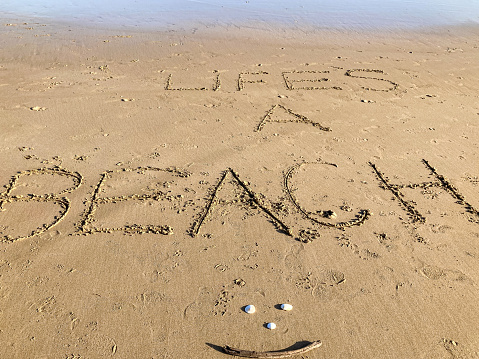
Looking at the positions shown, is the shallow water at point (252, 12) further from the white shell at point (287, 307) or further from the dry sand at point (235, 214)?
the white shell at point (287, 307)

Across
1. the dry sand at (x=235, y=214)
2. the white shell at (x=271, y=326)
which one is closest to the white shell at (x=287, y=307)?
the dry sand at (x=235, y=214)

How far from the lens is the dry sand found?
3104 mm

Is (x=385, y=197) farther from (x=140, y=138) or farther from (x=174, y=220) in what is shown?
(x=140, y=138)

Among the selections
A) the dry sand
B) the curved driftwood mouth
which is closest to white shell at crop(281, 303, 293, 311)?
the dry sand

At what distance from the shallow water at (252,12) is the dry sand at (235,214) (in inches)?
247

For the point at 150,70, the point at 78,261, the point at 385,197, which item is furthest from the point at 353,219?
the point at 150,70

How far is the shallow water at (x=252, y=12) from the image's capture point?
45.2 ft

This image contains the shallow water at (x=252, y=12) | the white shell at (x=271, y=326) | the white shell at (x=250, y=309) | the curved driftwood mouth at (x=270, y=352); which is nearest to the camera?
the curved driftwood mouth at (x=270, y=352)

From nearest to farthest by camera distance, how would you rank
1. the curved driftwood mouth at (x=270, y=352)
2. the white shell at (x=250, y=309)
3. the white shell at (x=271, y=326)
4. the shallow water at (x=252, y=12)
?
the curved driftwood mouth at (x=270, y=352), the white shell at (x=271, y=326), the white shell at (x=250, y=309), the shallow water at (x=252, y=12)

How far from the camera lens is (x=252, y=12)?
51.0 feet

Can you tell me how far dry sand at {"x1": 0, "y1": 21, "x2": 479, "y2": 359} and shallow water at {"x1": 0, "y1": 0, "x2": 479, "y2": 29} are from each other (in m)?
6.28

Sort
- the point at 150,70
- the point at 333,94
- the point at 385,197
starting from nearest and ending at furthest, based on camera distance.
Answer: the point at 385,197, the point at 333,94, the point at 150,70

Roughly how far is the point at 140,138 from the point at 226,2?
14588 millimetres

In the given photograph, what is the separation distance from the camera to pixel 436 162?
5.41 meters
